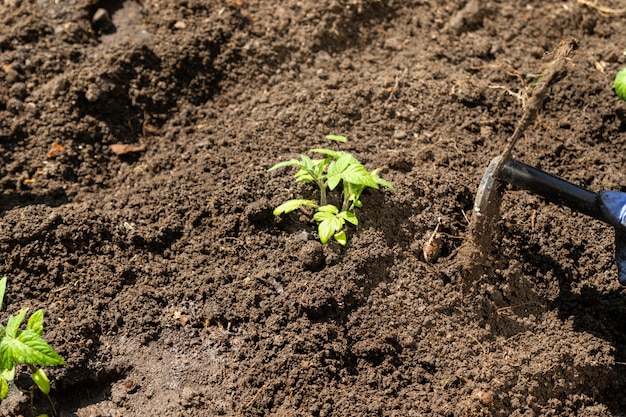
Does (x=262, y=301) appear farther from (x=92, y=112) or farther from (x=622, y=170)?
(x=622, y=170)

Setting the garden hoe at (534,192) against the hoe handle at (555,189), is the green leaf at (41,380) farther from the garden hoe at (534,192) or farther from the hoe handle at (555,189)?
the hoe handle at (555,189)

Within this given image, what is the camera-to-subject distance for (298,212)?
269 cm

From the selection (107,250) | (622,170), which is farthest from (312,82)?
(622,170)

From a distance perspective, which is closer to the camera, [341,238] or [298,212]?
[341,238]

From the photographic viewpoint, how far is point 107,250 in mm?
2674

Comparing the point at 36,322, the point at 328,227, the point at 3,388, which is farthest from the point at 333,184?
the point at 3,388

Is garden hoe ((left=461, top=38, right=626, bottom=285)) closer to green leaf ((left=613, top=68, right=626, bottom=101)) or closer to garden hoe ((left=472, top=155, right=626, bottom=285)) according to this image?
garden hoe ((left=472, top=155, right=626, bottom=285))

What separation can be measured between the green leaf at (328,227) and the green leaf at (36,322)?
3.65ft

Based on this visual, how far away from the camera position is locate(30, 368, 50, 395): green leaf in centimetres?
223

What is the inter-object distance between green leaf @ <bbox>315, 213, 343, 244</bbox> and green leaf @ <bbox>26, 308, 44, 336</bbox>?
111 centimetres

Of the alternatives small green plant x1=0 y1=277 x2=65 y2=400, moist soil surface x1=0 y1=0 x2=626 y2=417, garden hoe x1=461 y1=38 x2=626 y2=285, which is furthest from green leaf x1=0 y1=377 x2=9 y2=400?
garden hoe x1=461 y1=38 x2=626 y2=285

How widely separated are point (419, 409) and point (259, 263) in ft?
2.87

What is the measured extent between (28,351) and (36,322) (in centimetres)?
20

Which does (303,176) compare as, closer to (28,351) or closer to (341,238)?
(341,238)
